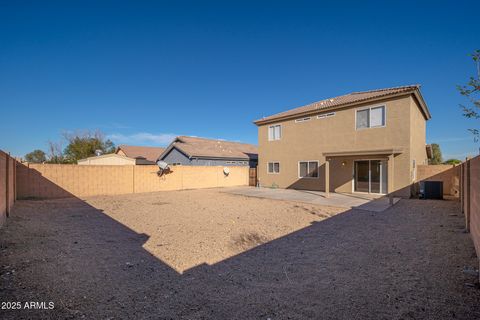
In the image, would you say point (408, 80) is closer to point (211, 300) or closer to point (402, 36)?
point (402, 36)

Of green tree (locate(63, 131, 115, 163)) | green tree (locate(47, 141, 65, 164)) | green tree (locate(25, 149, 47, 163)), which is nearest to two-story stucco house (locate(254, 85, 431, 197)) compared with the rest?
green tree (locate(63, 131, 115, 163))

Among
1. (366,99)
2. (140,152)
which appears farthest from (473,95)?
(140,152)

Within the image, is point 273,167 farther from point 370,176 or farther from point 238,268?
point 238,268

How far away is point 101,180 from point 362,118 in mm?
16085

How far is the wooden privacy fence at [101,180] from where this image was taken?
1148cm

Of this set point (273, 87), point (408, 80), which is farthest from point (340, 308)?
point (273, 87)

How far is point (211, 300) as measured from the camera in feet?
9.62

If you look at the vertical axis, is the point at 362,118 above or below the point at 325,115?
below

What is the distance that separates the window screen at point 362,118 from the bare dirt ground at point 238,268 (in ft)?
24.4

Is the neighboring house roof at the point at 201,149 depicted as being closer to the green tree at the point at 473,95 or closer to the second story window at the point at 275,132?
the second story window at the point at 275,132

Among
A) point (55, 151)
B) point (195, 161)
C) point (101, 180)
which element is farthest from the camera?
point (55, 151)

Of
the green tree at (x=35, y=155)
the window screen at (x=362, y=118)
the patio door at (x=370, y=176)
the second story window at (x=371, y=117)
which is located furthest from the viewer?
the green tree at (x=35, y=155)

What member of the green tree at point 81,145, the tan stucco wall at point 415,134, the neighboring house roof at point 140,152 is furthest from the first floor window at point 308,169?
the green tree at point 81,145

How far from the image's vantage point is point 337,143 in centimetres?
1455
